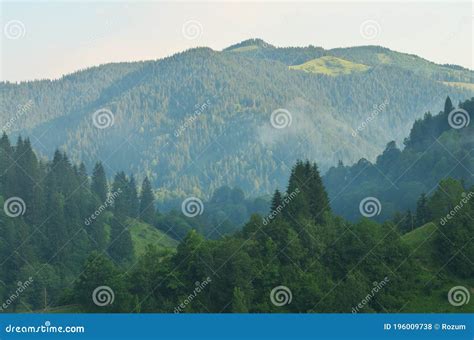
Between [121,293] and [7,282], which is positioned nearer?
[121,293]

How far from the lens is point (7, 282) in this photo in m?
186

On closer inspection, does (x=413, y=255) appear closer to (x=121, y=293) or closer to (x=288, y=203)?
(x=288, y=203)

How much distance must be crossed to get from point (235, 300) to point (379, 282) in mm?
19423

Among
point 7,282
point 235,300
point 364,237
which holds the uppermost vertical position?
point 364,237

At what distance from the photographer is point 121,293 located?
→ 12356 cm

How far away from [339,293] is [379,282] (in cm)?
719

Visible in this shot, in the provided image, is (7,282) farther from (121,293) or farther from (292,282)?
(292,282)

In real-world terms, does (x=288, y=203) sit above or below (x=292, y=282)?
above

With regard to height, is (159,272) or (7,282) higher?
(159,272)

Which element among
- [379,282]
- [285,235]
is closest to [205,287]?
[285,235]

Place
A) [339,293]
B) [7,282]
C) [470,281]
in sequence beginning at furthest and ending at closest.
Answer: [7,282] < [470,281] < [339,293]
